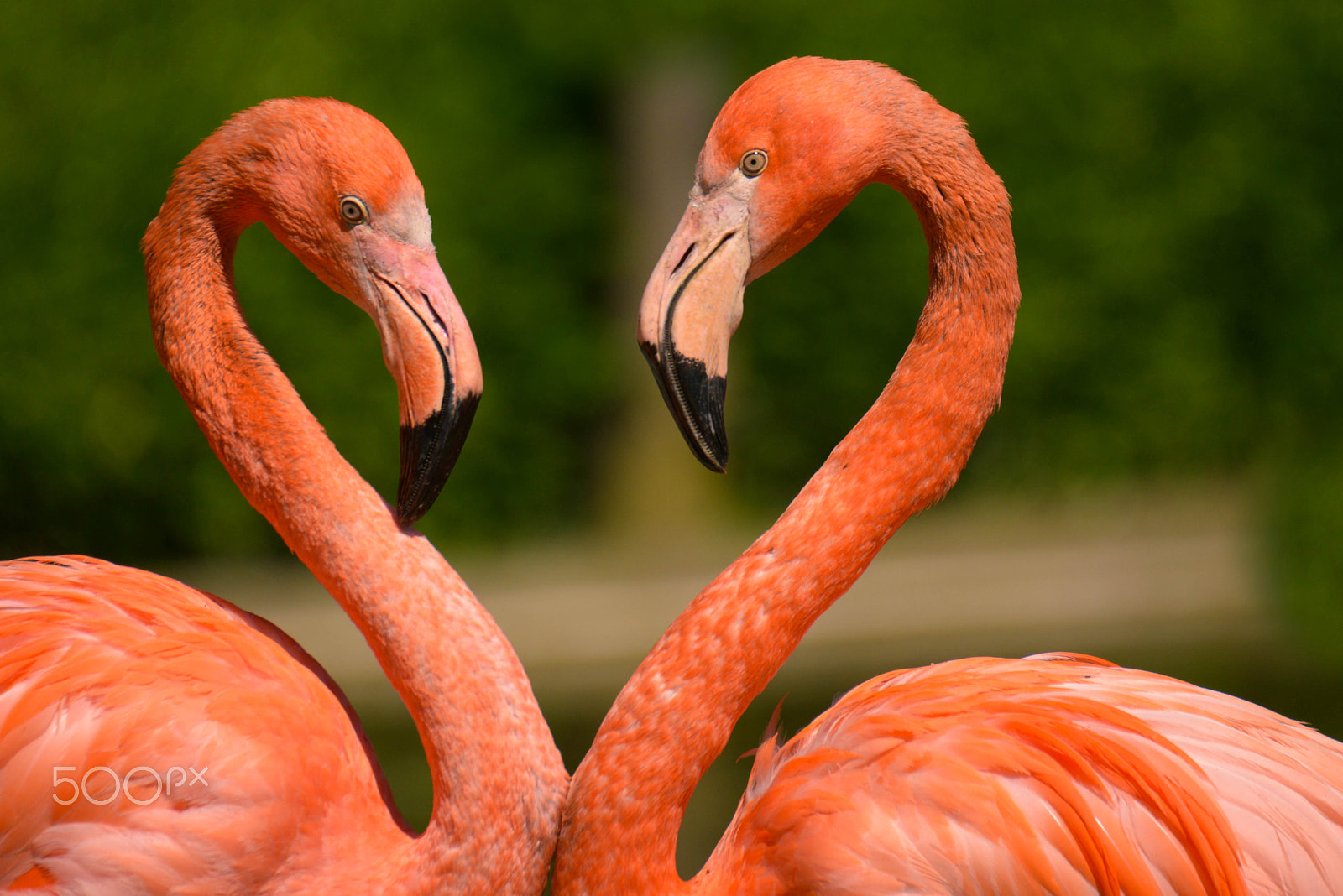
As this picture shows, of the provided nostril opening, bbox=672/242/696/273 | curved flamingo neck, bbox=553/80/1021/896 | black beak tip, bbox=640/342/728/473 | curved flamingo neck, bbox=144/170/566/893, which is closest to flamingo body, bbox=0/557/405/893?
curved flamingo neck, bbox=144/170/566/893

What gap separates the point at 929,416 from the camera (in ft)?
6.27

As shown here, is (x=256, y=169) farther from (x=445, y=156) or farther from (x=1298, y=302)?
(x=1298, y=302)

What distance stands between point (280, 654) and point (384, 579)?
23 centimetres

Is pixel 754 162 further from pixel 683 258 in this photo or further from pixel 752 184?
pixel 683 258

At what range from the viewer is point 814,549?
6.30 ft

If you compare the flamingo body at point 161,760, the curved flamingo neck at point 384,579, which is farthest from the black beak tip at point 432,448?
the flamingo body at point 161,760

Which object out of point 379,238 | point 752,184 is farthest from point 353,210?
point 752,184

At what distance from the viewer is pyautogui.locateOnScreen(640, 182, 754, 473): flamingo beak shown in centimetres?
176

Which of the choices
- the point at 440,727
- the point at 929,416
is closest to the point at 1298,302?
the point at 929,416

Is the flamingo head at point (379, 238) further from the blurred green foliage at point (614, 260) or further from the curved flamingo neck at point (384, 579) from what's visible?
the blurred green foliage at point (614, 260)

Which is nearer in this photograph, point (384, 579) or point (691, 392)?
point (691, 392)

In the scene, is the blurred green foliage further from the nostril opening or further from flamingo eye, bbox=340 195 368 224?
the nostril opening

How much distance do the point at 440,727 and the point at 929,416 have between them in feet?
3.10

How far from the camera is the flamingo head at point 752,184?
5.86ft
